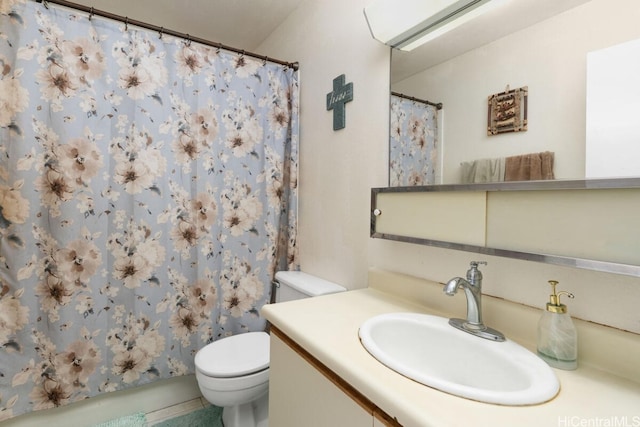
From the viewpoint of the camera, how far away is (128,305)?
1.46 meters

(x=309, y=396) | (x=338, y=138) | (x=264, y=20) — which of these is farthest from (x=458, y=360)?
(x=264, y=20)

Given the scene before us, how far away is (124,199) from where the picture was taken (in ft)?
4.70

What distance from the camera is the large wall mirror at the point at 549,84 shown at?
659 mm

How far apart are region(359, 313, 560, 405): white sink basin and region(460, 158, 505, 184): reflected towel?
0.44 meters

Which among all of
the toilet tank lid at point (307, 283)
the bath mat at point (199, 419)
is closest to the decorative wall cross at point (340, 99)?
the toilet tank lid at point (307, 283)

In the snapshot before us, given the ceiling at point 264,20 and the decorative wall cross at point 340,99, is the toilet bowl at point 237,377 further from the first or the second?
the ceiling at point 264,20

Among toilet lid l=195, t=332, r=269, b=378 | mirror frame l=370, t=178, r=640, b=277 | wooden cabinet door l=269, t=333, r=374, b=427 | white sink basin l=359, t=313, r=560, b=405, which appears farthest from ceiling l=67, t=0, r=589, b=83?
toilet lid l=195, t=332, r=269, b=378

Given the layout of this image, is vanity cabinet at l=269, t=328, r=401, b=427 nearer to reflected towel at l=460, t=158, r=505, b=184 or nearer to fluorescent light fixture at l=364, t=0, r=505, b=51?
reflected towel at l=460, t=158, r=505, b=184

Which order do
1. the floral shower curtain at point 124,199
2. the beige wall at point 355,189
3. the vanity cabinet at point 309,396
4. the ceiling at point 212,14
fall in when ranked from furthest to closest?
the ceiling at point 212,14, the floral shower curtain at point 124,199, the beige wall at point 355,189, the vanity cabinet at point 309,396

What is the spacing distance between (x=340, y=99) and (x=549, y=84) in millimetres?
897

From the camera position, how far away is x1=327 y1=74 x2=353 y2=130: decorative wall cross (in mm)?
1443

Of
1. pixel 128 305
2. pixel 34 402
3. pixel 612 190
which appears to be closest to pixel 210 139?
pixel 128 305

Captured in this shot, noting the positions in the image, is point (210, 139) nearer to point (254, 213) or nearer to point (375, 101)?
point (254, 213)

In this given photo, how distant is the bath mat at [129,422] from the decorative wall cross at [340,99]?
1785 millimetres
